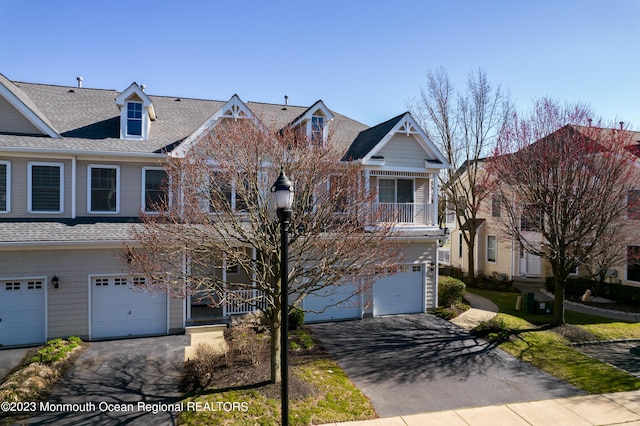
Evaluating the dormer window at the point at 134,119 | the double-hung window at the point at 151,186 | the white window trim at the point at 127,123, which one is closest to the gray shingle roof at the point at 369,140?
the double-hung window at the point at 151,186

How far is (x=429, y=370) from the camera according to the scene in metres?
10.7

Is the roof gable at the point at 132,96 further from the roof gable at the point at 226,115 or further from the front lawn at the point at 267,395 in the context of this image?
the front lawn at the point at 267,395

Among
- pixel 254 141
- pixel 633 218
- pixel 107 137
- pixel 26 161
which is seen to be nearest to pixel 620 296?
pixel 633 218

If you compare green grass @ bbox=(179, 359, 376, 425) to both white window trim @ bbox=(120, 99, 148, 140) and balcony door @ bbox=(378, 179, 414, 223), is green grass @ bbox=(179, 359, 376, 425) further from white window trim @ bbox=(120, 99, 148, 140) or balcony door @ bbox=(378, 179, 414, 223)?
white window trim @ bbox=(120, 99, 148, 140)

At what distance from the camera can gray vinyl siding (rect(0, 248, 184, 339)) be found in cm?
1277

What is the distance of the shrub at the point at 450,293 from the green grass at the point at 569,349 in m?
1.93

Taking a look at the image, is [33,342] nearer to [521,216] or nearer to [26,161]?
[26,161]

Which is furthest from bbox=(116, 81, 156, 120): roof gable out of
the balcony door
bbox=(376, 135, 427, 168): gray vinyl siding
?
the balcony door

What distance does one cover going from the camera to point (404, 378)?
10.2 meters

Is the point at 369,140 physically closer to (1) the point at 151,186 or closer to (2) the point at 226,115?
(2) the point at 226,115

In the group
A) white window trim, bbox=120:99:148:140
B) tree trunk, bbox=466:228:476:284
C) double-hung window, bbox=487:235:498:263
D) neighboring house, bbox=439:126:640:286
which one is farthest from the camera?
double-hung window, bbox=487:235:498:263

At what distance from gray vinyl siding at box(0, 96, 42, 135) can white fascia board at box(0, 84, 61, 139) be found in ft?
0.54

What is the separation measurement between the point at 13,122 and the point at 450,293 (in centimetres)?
1921

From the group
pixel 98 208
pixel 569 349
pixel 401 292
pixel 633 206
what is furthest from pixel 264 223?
pixel 633 206
